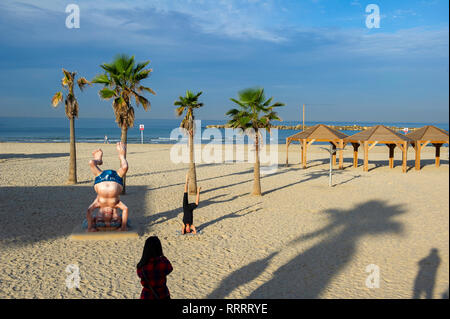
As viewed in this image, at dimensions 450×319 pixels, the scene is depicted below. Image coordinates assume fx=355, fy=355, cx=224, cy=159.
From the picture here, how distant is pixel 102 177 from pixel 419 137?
911 inches

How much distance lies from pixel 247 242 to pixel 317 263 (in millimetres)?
2217

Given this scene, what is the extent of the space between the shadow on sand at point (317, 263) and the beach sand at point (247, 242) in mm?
26

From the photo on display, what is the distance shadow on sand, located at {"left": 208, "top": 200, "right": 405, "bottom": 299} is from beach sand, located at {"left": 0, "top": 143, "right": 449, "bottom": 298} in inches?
1.0

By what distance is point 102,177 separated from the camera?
10258 millimetres

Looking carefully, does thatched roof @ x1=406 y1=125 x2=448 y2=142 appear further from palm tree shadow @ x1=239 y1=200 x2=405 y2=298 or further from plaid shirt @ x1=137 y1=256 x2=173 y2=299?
plaid shirt @ x1=137 y1=256 x2=173 y2=299

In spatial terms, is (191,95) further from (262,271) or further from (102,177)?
(262,271)

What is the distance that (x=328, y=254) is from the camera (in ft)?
29.2

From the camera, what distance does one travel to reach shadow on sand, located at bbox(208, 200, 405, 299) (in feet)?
22.7

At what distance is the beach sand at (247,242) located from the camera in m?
6.18

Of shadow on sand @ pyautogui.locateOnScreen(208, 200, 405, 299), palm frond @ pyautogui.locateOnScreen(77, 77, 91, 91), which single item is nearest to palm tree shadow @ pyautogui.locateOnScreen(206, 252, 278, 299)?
shadow on sand @ pyautogui.locateOnScreen(208, 200, 405, 299)

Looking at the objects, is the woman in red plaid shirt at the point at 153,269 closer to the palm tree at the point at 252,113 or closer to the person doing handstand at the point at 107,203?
the person doing handstand at the point at 107,203

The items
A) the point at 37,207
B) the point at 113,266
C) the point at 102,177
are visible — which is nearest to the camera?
the point at 113,266
